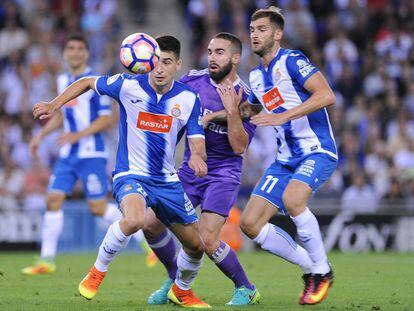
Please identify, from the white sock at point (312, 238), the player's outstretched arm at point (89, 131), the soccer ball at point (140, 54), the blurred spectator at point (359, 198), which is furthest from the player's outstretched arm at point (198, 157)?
the blurred spectator at point (359, 198)

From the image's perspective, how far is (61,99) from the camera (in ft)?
28.0

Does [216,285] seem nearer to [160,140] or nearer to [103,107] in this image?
[160,140]

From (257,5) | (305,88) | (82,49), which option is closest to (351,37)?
(257,5)

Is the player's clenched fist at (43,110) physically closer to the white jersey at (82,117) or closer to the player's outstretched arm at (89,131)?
the player's outstretched arm at (89,131)

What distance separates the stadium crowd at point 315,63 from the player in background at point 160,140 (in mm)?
8974

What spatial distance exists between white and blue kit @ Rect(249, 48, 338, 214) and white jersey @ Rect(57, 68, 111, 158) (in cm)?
391

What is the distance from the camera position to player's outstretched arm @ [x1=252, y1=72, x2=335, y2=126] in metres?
8.59

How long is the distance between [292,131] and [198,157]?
3.97 feet

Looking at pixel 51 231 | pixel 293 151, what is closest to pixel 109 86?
pixel 293 151

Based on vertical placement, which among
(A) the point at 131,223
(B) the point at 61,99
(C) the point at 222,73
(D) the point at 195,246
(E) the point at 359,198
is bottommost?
(E) the point at 359,198

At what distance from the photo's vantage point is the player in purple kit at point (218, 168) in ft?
29.7

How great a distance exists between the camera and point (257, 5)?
2183cm

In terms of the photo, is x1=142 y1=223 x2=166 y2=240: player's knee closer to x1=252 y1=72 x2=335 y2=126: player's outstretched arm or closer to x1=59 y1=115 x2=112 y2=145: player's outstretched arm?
x1=252 y1=72 x2=335 y2=126: player's outstretched arm

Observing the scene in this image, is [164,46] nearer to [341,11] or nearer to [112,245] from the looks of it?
[112,245]
